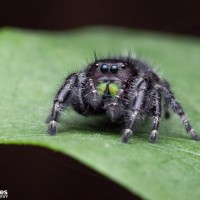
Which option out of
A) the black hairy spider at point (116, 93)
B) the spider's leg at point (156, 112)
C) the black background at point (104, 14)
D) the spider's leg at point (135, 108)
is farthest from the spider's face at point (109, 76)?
the black background at point (104, 14)

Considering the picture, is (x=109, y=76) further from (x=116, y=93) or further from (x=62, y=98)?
(x=62, y=98)

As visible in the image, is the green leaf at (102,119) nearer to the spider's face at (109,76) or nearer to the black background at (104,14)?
the spider's face at (109,76)

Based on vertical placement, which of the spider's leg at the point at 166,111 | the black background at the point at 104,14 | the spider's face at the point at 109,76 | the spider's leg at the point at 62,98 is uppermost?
the black background at the point at 104,14

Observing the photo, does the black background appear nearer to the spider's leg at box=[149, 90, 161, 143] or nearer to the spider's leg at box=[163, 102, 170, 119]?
the spider's leg at box=[163, 102, 170, 119]

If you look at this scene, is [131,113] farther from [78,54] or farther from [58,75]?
[78,54]

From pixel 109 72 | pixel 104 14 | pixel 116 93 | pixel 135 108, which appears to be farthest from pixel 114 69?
pixel 104 14

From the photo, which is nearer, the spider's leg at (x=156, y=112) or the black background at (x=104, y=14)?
the spider's leg at (x=156, y=112)
